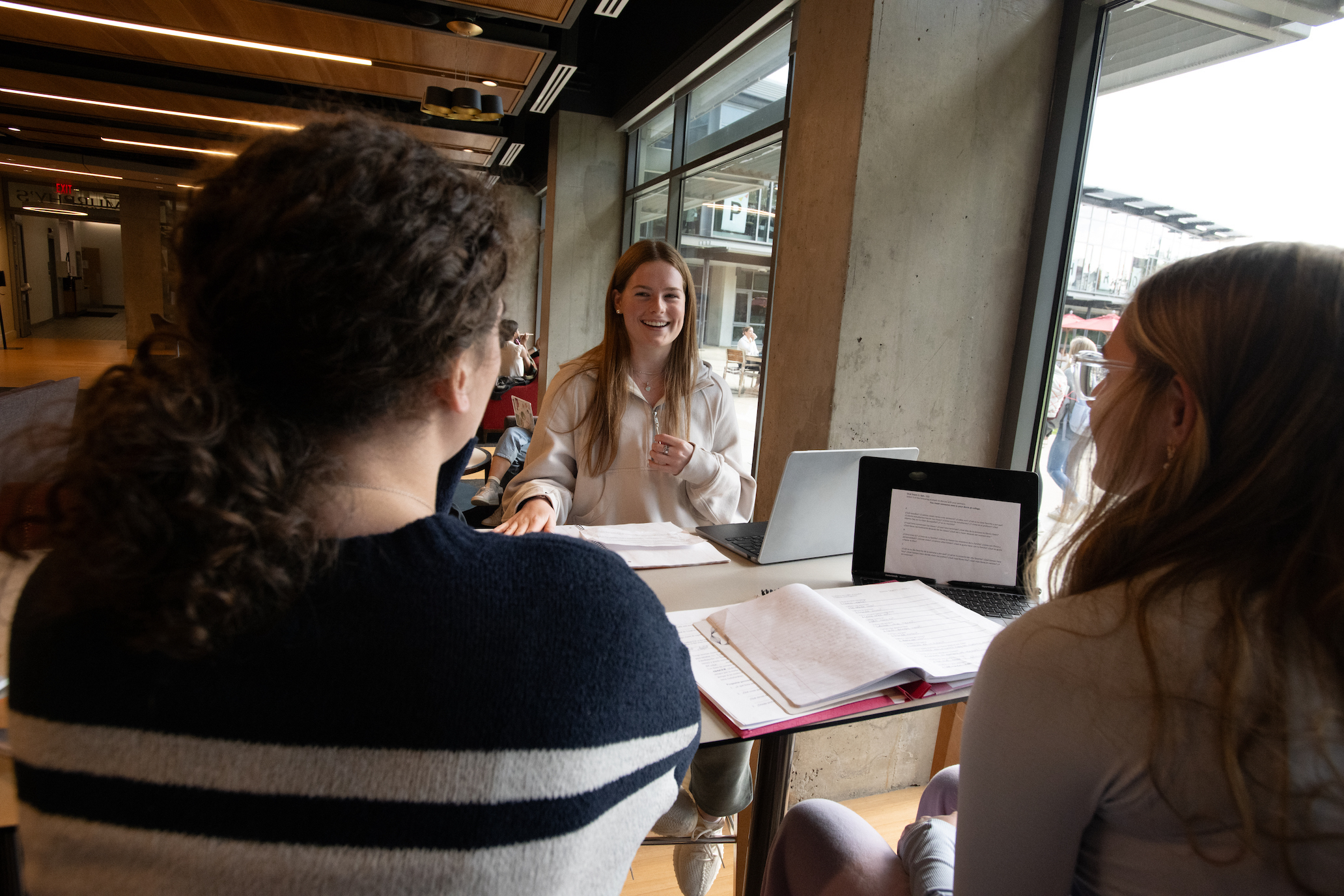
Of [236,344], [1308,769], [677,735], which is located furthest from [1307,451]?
[236,344]

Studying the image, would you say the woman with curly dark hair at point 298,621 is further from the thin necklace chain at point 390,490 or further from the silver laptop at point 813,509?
the silver laptop at point 813,509

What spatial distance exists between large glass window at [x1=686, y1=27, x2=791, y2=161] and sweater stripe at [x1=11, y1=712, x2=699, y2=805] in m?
3.81

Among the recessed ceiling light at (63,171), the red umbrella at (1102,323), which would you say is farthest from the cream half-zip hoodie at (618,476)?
the recessed ceiling light at (63,171)

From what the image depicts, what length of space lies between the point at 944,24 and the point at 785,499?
66.8 inches

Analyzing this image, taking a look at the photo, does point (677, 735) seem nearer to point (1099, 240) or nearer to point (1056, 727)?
point (1056, 727)

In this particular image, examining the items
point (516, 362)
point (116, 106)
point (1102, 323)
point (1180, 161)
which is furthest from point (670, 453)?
point (116, 106)

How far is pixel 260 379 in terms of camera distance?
2.04ft

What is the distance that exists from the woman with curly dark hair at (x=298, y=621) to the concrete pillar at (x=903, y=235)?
1.94m

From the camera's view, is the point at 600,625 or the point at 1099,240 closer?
the point at 600,625

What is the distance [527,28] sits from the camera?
13.8ft

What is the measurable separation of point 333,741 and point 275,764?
44 mm

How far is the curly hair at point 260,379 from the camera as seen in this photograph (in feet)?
1.80

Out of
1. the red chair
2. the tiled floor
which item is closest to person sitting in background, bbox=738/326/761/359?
the red chair

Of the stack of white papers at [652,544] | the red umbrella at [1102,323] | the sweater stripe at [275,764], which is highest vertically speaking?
the red umbrella at [1102,323]
